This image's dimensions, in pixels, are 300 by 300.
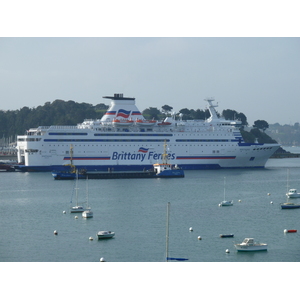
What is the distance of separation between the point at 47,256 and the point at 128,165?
91.1 ft

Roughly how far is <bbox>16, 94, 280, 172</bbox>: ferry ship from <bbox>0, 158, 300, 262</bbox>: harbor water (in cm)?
862

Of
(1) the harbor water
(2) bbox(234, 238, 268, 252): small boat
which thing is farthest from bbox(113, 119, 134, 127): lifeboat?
(2) bbox(234, 238, 268, 252): small boat

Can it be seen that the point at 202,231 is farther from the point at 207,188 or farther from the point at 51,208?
the point at 207,188

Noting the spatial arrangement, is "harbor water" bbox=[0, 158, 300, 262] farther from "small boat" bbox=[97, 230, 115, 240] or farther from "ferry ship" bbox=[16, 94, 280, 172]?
"ferry ship" bbox=[16, 94, 280, 172]

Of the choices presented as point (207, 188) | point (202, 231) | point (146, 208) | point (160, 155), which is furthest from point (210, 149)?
point (202, 231)

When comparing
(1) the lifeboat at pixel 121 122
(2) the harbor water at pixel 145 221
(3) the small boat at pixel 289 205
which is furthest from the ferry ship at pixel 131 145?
(3) the small boat at pixel 289 205

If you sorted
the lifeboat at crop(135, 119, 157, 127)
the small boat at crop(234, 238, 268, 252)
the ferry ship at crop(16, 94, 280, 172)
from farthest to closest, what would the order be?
1. the lifeboat at crop(135, 119, 157, 127)
2. the ferry ship at crop(16, 94, 280, 172)
3. the small boat at crop(234, 238, 268, 252)

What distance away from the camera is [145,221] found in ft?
70.3

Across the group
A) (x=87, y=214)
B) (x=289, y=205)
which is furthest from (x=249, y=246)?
(x=289, y=205)

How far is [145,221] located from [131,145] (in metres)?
23.3

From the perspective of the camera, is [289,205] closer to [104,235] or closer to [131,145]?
[104,235]

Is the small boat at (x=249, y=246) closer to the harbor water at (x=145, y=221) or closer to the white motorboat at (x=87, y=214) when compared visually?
the harbor water at (x=145, y=221)

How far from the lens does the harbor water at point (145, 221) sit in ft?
54.6

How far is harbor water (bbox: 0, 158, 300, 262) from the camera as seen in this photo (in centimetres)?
1666
